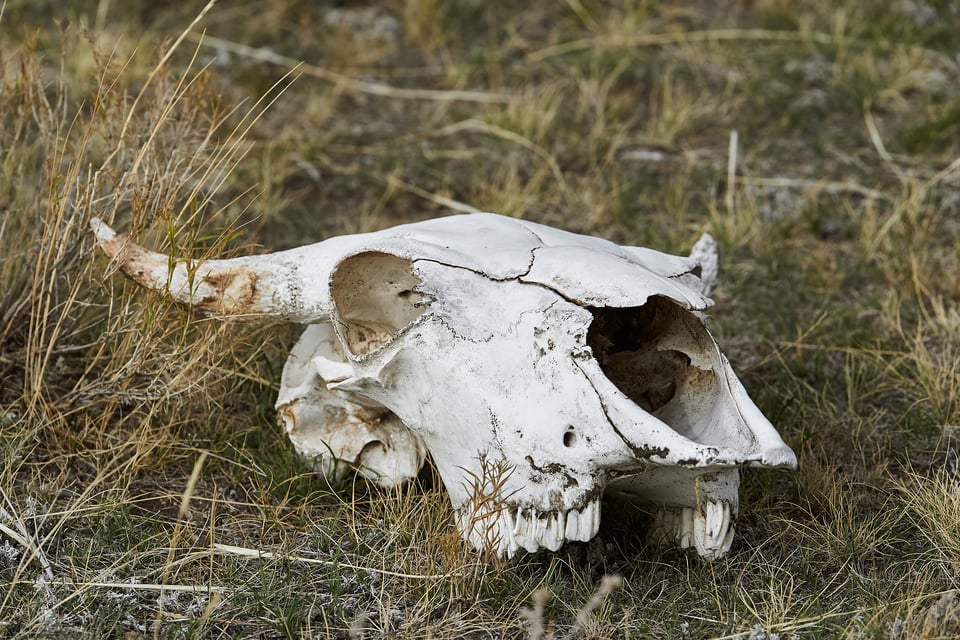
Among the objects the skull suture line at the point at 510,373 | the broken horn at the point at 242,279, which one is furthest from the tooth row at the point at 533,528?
the broken horn at the point at 242,279

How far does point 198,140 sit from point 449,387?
1.76m

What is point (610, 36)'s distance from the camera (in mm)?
6328

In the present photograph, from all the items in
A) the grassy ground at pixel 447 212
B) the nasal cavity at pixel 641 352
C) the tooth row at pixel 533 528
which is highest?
the nasal cavity at pixel 641 352

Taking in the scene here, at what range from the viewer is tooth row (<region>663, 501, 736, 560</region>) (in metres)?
2.84

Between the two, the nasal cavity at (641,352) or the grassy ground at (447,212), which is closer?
the grassy ground at (447,212)

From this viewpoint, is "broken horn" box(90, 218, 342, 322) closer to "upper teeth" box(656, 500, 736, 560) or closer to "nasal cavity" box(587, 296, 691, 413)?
"nasal cavity" box(587, 296, 691, 413)

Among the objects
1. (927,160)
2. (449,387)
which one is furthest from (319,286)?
(927,160)

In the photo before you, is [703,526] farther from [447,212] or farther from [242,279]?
[447,212]

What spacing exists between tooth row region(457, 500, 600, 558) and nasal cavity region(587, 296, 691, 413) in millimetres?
409

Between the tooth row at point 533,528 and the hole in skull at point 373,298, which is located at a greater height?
the hole in skull at point 373,298

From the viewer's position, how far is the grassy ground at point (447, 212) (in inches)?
113

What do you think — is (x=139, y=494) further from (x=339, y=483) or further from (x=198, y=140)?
(x=198, y=140)

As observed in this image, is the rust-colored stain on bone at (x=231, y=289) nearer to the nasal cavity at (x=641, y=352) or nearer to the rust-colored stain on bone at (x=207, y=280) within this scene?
the rust-colored stain on bone at (x=207, y=280)

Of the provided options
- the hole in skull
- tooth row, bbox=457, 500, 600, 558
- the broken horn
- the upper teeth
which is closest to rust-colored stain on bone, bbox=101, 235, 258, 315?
the broken horn
